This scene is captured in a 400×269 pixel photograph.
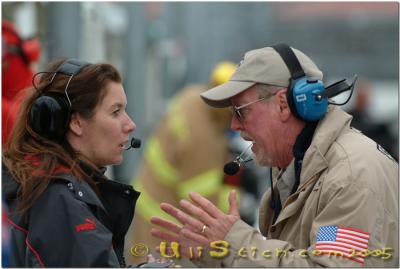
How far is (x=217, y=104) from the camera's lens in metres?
3.38

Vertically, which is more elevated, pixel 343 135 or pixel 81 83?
pixel 81 83

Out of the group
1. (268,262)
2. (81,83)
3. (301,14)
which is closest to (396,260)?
(268,262)

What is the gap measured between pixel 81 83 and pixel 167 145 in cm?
325

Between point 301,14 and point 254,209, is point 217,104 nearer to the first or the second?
point 254,209

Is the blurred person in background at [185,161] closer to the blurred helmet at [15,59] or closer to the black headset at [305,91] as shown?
the blurred helmet at [15,59]

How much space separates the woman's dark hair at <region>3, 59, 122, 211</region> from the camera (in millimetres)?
2898

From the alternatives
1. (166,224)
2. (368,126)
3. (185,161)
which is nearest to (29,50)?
(185,161)

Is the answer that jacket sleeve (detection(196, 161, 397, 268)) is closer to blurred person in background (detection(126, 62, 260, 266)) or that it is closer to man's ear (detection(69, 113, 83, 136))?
man's ear (detection(69, 113, 83, 136))

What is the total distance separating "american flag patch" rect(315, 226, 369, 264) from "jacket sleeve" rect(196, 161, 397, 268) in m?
0.01

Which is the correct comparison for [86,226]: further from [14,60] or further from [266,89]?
[14,60]

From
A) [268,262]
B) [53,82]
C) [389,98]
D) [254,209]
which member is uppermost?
[53,82]

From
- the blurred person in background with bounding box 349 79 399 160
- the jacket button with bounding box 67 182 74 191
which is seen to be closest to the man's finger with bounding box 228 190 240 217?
the jacket button with bounding box 67 182 74 191

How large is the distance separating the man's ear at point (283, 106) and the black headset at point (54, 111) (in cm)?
77

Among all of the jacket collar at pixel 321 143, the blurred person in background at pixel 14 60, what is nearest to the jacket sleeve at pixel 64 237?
the jacket collar at pixel 321 143
